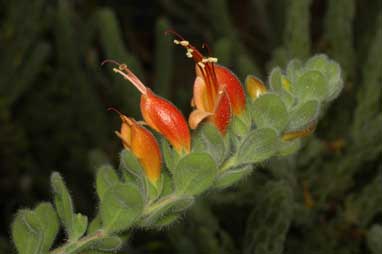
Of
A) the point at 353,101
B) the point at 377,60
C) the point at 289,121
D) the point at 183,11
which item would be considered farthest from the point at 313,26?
the point at 289,121

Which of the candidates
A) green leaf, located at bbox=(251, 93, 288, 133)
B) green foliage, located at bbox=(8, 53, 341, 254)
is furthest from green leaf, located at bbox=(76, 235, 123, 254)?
green leaf, located at bbox=(251, 93, 288, 133)

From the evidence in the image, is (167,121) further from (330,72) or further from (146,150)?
(330,72)

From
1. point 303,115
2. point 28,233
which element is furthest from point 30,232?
point 303,115

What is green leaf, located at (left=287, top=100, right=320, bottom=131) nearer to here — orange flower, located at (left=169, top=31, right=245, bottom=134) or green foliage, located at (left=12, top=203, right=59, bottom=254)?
orange flower, located at (left=169, top=31, right=245, bottom=134)

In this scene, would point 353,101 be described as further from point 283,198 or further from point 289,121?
point 289,121

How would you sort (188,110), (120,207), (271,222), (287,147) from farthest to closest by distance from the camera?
(188,110), (271,222), (287,147), (120,207)
